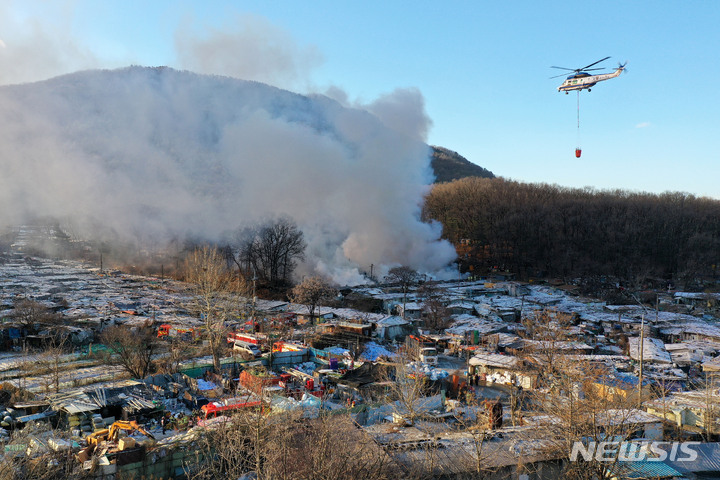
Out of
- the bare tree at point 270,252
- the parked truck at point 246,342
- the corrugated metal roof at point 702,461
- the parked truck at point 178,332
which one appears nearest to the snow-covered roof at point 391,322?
the parked truck at point 246,342

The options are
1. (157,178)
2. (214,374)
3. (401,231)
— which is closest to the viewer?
(214,374)

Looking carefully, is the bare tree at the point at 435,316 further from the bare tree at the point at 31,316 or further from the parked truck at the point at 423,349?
the bare tree at the point at 31,316

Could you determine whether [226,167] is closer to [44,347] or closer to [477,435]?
[44,347]

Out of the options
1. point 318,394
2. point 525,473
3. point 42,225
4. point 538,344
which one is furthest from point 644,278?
point 42,225

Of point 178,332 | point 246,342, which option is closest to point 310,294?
point 178,332

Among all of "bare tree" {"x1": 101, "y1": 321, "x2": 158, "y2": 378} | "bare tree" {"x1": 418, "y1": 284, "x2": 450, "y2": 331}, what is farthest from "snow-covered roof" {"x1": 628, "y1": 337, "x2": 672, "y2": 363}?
"bare tree" {"x1": 101, "y1": 321, "x2": 158, "y2": 378}
